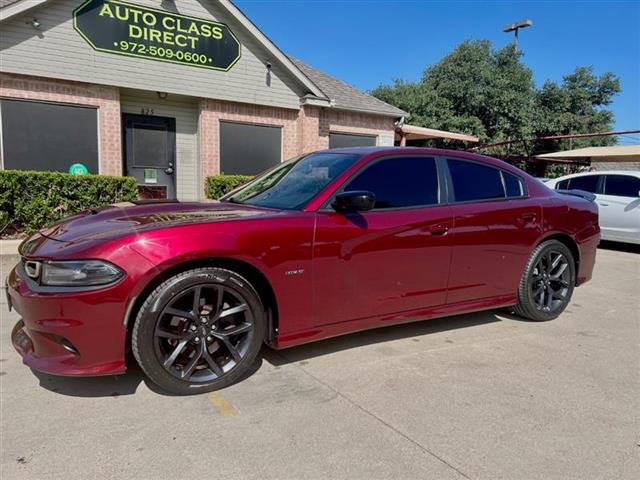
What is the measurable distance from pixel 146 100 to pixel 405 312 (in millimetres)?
9116

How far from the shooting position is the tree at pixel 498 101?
25703 millimetres

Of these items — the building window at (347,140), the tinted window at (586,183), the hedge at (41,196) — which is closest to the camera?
the hedge at (41,196)

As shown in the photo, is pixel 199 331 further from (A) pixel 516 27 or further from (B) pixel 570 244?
(A) pixel 516 27

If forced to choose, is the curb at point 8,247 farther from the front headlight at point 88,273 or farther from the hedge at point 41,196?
the front headlight at point 88,273

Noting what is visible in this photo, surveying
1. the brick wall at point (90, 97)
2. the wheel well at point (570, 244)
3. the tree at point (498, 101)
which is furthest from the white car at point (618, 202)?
the tree at point (498, 101)

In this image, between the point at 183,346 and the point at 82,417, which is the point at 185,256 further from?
the point at 82,417

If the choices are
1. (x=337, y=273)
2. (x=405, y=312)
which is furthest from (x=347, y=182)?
(x=405, y=312)

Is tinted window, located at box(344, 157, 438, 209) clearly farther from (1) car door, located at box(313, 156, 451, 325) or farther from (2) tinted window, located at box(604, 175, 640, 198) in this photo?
(2) tinted window, located at box(604, 175, 640, 198)

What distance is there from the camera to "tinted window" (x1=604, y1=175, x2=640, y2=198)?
9.22 metres

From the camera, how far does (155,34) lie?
10.2m

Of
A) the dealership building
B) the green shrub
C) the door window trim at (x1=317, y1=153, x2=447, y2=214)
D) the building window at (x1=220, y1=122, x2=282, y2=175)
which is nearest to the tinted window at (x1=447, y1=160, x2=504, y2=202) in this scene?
the door window trim at (x1=317, y1=153, x2=447, y2=214)

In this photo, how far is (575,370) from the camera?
3.51 meters

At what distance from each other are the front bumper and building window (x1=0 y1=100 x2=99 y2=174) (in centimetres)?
784

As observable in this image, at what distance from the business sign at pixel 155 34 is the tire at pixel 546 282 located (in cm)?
883
